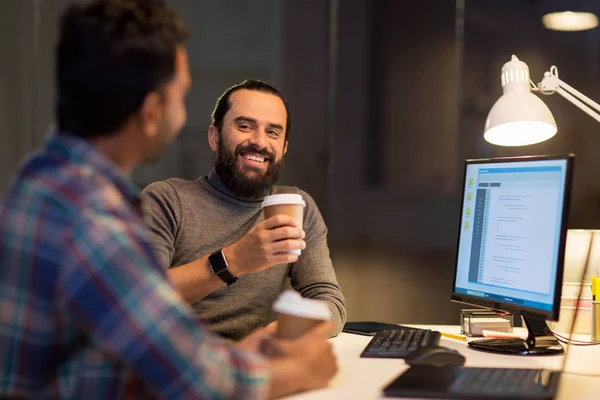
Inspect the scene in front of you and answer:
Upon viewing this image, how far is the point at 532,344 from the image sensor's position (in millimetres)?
1658

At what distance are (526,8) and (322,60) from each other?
90 centimetres

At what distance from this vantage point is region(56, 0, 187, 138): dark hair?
0.93 metres

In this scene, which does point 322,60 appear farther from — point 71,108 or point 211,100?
point 71,108

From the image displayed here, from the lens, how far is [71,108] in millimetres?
959

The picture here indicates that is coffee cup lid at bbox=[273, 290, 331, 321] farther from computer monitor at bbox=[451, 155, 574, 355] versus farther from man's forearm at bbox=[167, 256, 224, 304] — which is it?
man's forearm at bbox=[167, 256, 224, 304]

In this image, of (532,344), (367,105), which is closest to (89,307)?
(532,344)

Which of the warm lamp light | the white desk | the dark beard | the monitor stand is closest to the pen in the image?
the white desk

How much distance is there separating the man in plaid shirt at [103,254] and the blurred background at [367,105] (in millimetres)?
2122

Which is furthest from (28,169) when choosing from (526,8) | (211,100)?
(526,8)

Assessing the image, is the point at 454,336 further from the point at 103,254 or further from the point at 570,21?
the point at 570,21

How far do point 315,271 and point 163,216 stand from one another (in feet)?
1.63

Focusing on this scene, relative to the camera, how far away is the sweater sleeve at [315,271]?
2.07m

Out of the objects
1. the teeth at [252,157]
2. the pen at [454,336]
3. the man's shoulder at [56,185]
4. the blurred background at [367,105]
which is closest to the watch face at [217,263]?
the teeth at [252,157]

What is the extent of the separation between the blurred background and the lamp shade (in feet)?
3.38
